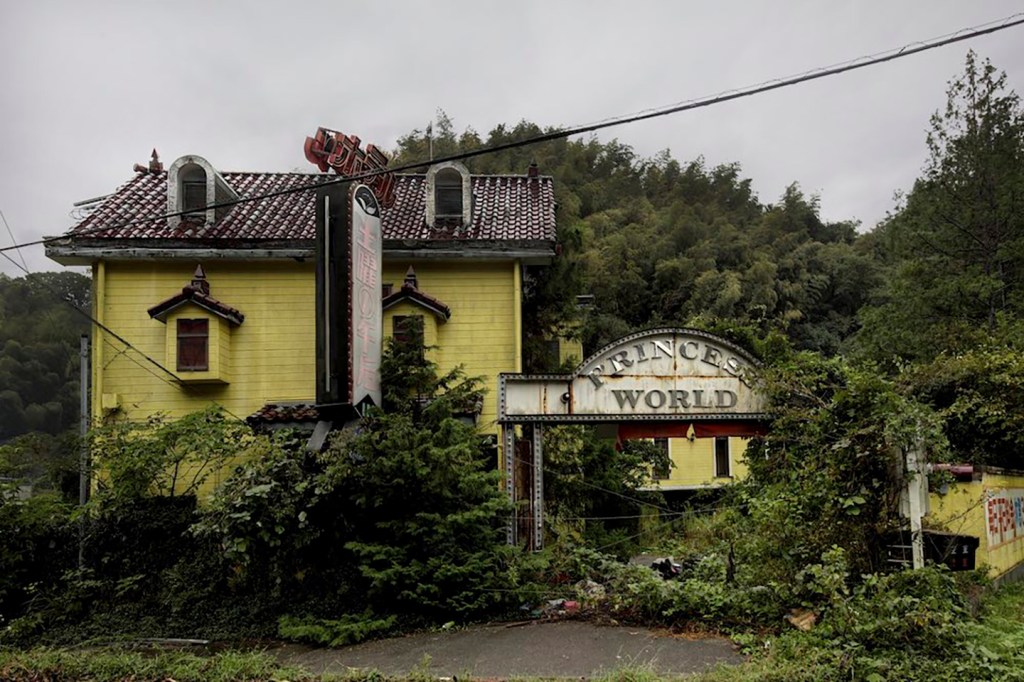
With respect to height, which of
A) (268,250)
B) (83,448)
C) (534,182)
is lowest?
(83,448)

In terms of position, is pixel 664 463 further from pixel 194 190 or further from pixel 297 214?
pixel 194 190

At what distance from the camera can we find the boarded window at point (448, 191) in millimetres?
15938

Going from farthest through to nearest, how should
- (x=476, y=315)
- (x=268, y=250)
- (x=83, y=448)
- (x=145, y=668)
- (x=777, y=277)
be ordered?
(x=777, y=277), (x=476, y=315), (x=268, y=250), (x=83, y=448), (x=145, y=668)

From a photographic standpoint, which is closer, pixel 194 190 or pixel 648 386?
pixel 648 386

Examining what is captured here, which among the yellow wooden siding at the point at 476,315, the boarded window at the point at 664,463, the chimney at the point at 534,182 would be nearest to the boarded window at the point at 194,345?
the yellow wooden siding at the point at 476,315

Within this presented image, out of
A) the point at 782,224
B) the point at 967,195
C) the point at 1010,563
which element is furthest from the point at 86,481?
the point at 782,224

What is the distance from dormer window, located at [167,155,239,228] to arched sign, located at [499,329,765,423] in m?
7.93

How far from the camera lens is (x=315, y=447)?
10836mm

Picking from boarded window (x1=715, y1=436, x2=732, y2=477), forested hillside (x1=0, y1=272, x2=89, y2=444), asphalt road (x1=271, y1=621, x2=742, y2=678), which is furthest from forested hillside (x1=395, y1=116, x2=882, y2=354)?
asphalt road (x1=271, y1=621, x2=742, y2=678)

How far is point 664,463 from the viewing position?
27109 millimetres

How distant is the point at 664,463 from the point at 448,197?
1483cm

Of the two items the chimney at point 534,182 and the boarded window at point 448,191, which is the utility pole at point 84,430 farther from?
the chimney at point 534,182

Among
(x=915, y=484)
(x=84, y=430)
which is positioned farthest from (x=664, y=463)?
(x=84, y=430)

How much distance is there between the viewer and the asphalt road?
7.56 metres
